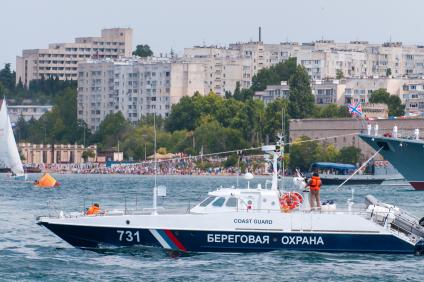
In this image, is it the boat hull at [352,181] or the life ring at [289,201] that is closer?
the life ring at [289,201]

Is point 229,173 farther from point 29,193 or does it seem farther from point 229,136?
point 29,193

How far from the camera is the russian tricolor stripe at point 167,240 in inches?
1939

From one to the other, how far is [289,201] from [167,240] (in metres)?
4.11

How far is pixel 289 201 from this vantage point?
4981cm

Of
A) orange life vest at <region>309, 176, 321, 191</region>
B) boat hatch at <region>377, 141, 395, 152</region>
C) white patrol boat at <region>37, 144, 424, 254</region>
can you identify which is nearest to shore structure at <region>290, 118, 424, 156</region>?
boat hatch at <region>377, 141, 395, 152</region>

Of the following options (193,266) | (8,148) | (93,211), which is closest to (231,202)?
(193,266)

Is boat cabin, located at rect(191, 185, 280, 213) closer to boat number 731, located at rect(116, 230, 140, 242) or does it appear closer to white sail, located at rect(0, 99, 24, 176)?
boat number 731, located at rect(116, 230, 140, 242)

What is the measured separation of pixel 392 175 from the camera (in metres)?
138

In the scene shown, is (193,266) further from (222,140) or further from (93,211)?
(222,140)

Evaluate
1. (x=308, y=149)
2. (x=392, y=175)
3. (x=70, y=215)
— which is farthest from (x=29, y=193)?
(x=308, y=149)

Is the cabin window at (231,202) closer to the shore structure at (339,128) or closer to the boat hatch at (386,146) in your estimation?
the boat hatch at (386,146)

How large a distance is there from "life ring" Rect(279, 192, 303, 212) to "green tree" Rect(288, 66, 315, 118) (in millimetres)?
142829

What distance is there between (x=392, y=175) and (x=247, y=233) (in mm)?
89770

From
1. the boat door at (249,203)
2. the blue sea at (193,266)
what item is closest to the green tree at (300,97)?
the blue sea at (193,266)
